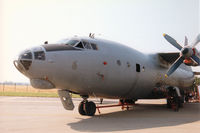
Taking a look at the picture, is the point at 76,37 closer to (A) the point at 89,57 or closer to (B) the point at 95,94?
(A) the point at 89,57

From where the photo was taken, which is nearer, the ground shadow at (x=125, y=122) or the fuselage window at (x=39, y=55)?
the ground shadow at (x=125, y=122)

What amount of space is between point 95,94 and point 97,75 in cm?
124

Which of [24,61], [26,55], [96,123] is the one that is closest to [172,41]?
[96,123]

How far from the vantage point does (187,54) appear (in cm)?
1381

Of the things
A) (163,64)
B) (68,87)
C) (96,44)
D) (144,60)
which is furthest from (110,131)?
(163,64)

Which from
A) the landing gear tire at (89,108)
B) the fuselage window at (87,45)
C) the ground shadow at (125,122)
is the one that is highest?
the fuselage window at (87,45)

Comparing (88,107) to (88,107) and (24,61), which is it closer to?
(88,107)

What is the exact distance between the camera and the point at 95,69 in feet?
35.1

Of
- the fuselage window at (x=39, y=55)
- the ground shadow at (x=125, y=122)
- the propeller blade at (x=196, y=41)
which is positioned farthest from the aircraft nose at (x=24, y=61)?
the propeller blade at (x=196, y=41)

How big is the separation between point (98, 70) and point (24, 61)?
3652 millimetres

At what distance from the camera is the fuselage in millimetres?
9031

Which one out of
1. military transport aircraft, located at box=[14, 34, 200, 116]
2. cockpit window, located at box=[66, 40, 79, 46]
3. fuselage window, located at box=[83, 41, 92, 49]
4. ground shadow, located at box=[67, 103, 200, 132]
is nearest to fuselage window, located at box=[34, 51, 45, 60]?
military transport aircraft, located at box=[14, 34, 200, 116]

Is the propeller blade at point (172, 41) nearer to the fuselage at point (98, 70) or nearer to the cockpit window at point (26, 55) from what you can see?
the fuselage at point (98, 70)

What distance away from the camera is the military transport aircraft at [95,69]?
353 inches
